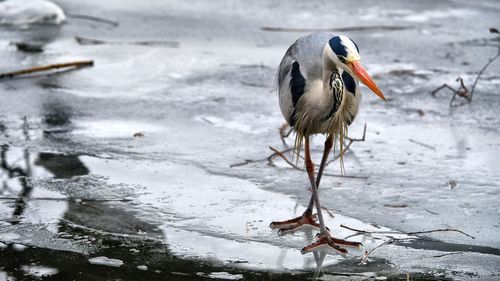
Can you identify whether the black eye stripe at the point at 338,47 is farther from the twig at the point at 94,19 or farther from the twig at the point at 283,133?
the twig at the point at 94,19

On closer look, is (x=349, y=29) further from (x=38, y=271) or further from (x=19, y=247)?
(x=38, y=271)

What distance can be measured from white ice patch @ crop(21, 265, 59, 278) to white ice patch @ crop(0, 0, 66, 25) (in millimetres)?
5758

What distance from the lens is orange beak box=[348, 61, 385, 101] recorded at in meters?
4.77

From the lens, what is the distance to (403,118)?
715 cm

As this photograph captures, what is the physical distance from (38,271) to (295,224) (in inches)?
62.9

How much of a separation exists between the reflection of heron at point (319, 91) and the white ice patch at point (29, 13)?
16.1ft

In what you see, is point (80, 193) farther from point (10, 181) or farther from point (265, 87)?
point (265, 87)

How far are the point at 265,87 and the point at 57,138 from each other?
2186 mm

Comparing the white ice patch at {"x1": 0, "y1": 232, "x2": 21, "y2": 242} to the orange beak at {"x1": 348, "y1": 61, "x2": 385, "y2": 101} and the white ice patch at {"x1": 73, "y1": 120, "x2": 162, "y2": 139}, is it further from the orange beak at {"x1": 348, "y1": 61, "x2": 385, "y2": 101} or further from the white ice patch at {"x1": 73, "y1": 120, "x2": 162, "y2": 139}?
the orange beak at {"x1": 348, "y1": 61, "x2": 385, "y2": 101}

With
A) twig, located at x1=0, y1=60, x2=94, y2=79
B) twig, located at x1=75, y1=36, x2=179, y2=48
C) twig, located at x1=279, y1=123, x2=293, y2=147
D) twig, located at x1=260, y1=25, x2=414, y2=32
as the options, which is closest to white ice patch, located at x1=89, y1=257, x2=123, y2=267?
twig, located at x1=279, y1=123, x2=293, y2=147

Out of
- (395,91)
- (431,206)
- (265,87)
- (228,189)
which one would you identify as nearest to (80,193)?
(228,189)

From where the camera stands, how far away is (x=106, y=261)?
4488 millimetres

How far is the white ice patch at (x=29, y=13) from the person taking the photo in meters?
9.59

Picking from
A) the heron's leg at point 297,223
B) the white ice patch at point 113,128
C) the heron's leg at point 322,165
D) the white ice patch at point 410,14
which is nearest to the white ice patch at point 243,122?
the white ice patch at point 113,128
